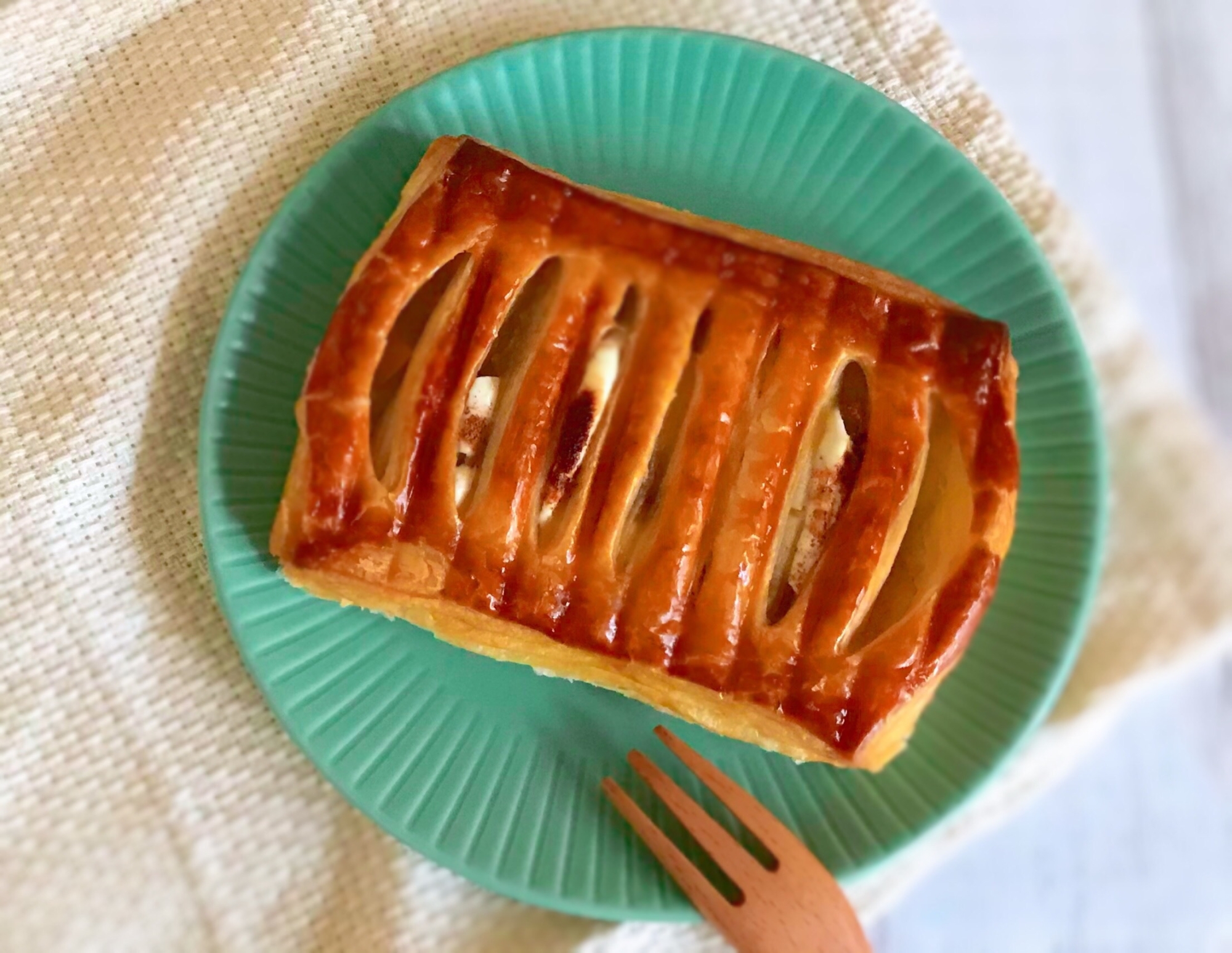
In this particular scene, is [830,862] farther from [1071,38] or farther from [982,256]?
[1071,38]

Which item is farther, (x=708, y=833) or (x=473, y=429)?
(x=708, y=833)

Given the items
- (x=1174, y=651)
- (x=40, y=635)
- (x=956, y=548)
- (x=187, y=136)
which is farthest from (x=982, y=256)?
(x=40, y=635)

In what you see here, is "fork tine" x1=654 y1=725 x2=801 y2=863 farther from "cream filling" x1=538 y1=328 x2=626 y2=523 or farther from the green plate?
"cream filling" x1=538 y1=328 x2=626 y2=523

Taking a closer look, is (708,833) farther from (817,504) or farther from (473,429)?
(473,429)

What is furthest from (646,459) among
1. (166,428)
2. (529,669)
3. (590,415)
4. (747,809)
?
(166,428)

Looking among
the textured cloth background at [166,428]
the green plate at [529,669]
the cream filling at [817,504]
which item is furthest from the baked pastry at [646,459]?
the textured cloth background at [166,428]
